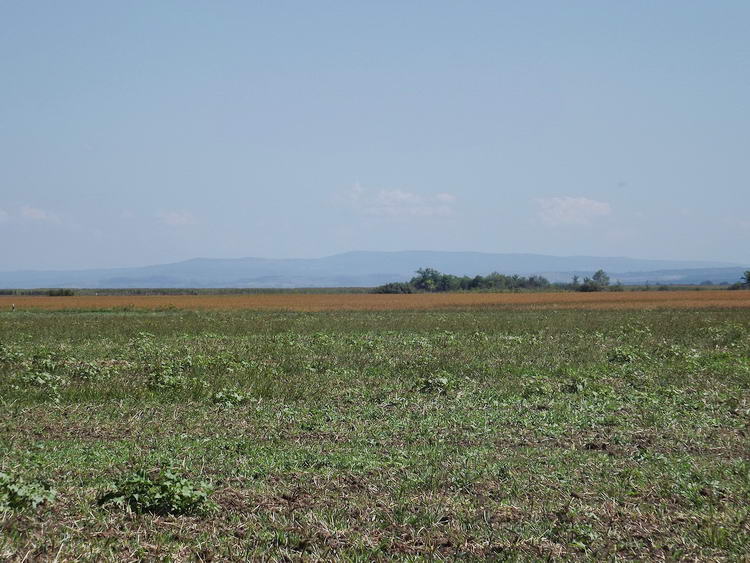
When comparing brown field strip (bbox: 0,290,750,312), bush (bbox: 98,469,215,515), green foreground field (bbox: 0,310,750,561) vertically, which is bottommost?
green foreground field (bbox: 0,310,750,561)

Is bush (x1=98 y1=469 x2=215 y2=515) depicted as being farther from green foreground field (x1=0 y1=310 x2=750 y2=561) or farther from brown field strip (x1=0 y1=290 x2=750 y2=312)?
brown field strip (x1=0 y1=290 x2=750 y2=312)

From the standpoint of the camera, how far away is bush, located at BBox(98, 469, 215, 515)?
25.7 feet

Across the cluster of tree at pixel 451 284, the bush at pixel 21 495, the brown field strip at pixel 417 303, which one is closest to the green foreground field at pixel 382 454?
the bush at pixel 21 495

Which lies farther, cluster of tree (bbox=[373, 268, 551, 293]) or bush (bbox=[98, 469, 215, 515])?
cluster of tree (bbox=[373, 268, 551, 293])

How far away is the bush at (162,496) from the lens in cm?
784

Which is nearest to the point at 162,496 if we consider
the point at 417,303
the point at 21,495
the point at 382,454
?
the point at 21,495

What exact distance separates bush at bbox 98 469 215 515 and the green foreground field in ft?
0.23

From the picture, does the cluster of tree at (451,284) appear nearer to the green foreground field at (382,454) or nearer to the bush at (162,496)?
the green foreground field at (382,454)

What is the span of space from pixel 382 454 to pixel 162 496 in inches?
140

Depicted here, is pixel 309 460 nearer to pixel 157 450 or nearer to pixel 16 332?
pixel 157 450

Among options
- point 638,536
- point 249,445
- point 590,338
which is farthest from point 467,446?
point 590,338

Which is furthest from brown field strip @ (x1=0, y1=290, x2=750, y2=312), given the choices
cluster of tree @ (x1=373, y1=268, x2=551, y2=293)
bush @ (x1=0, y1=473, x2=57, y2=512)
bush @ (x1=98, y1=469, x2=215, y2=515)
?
bush @ (x1=0, y1=473, x2=57, y2=512)

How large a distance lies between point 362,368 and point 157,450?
33.1 ft

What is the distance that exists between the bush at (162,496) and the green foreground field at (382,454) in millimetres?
70
